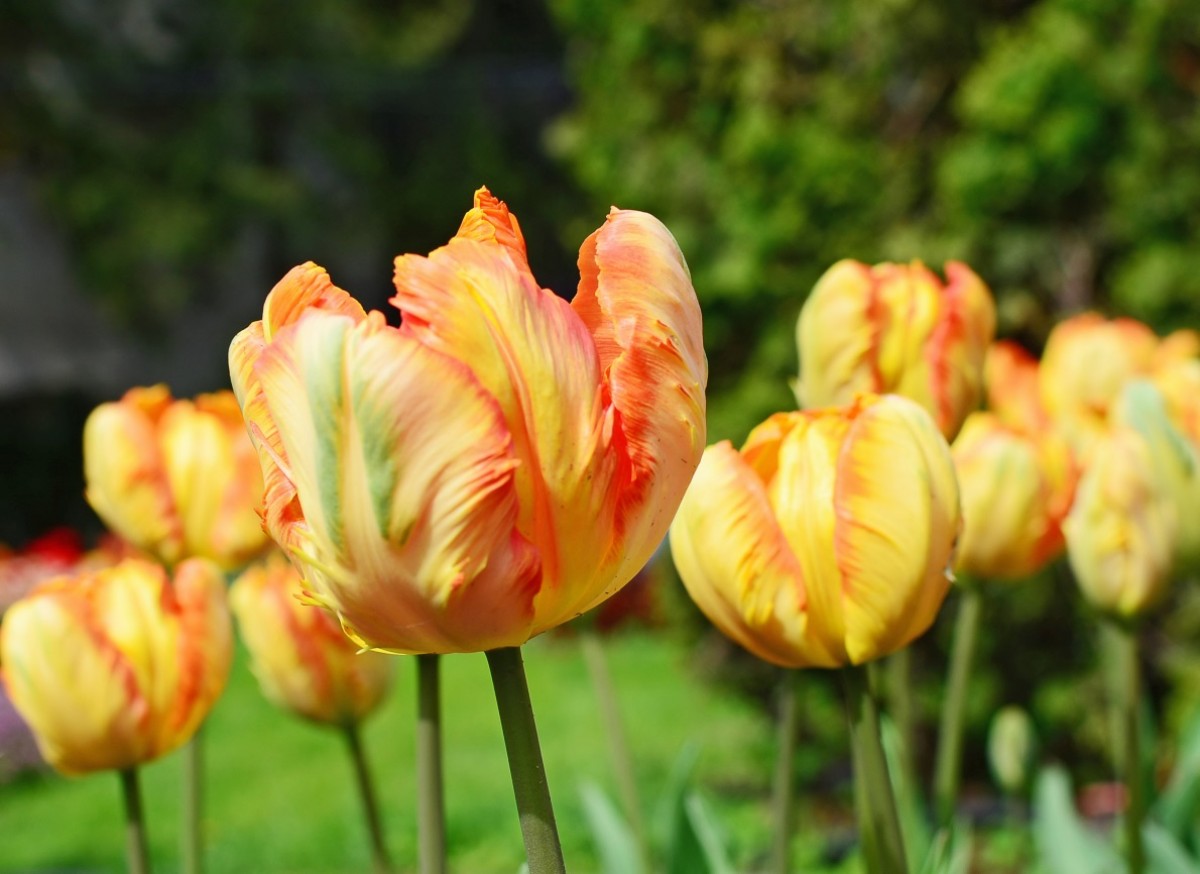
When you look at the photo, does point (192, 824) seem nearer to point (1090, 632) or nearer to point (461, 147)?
point (1090, 632)

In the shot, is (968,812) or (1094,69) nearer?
→ (968,812)

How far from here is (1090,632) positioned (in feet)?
13.7

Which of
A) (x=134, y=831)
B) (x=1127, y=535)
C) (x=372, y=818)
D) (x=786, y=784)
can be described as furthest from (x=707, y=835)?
(x=134, y=831)

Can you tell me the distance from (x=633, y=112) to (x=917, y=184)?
93 cm

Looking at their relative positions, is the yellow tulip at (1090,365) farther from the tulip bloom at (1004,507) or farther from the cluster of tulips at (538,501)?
the tulip bloom at (1004,507)

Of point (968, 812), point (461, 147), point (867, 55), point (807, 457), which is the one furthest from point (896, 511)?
point (461, 147)

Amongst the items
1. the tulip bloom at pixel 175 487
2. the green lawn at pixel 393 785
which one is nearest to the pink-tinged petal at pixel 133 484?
the tulip bloom at pixel 175 487

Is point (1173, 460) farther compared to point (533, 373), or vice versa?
point (1173, 460)

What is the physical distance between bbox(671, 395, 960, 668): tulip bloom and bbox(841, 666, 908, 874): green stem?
0.02m

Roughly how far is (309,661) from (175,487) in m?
0.30

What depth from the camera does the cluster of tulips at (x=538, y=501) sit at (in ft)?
2.14

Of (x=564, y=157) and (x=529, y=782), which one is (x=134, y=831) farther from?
(x=564, y=157)

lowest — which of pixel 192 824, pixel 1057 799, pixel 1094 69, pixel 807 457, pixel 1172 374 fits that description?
pixel 1057 799

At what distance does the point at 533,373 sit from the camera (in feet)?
2.20
